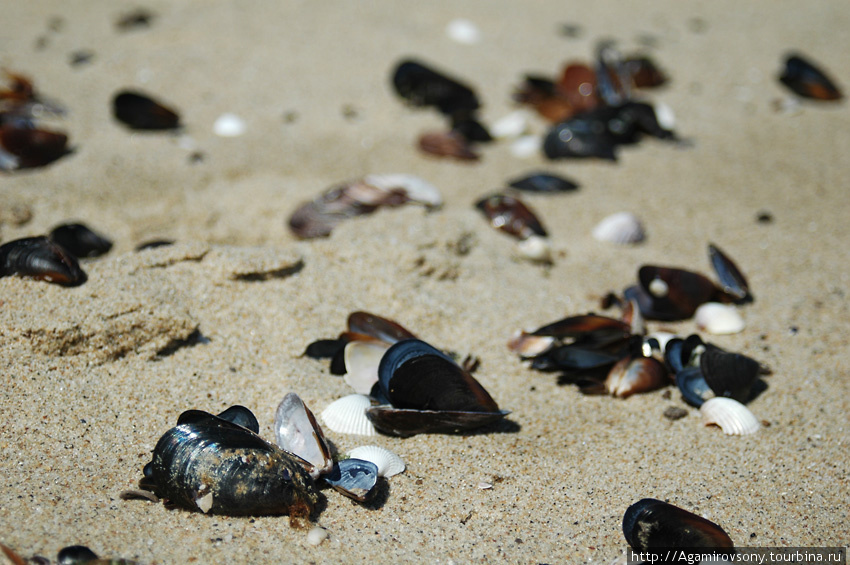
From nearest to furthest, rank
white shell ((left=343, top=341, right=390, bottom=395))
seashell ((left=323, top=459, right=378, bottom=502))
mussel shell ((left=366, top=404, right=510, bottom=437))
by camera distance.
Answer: seashell ((left=323, top=459, right=378, bottom=502)), mussel shell ((left=366, top=404, right=510, bottom=437)), white shell ((left=343, top=341, right=390, bottom=395))

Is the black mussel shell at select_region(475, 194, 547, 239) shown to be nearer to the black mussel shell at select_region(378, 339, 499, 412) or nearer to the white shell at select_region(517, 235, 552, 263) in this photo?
the white shell at select_region(517, 235, 552, 263)

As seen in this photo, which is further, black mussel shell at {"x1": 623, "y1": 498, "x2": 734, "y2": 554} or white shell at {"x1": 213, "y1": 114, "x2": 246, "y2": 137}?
white shell at {"x1": 213, "y1": 114, "x2": 246, "y2": 137}

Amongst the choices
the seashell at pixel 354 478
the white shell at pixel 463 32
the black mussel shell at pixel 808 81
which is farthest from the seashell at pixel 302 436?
the black mussel shell at pixel 808 81

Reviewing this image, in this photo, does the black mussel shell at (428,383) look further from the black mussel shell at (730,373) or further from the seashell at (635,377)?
the black mussel shell at (730,373)

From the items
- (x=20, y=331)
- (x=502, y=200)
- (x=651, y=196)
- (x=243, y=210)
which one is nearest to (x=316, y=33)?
(x=243, y=210)

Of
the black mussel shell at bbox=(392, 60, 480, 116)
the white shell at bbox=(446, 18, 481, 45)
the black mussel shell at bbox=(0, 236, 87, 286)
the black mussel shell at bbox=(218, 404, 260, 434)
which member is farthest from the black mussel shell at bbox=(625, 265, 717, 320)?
the white shell at bbox=(446, 18, 481, 45)
